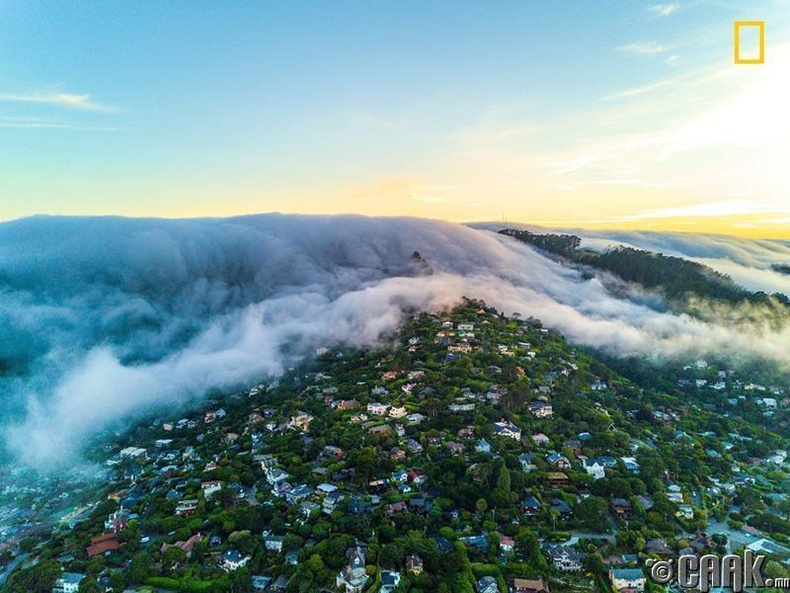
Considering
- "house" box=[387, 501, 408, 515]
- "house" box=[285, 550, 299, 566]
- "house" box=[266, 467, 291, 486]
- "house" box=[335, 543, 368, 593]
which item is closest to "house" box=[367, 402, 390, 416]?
"house" box=[266, 467, 291, 486]

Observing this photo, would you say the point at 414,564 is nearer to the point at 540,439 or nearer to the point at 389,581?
the point at 389,581

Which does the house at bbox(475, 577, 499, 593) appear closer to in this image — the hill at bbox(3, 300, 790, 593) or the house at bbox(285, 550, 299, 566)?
the hill at bbox(3, 300, 790, 593)

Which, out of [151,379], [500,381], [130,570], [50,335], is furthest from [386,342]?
[50,335]

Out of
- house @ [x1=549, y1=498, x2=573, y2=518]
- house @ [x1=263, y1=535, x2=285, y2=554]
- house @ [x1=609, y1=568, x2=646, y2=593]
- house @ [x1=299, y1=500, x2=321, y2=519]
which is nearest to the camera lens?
house @ [x1=609, y1=568, x2=646, y2=593]

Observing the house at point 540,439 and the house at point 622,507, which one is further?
the house at point 540,439

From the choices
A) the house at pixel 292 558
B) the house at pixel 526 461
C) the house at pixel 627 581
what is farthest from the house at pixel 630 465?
the house at pixel 292 558

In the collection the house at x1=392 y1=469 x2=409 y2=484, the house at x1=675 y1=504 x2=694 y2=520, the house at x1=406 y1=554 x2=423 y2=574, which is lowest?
the house at x1=675 y1=504 x2=694 y2=520

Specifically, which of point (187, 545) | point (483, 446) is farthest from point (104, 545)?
point (483, 446)

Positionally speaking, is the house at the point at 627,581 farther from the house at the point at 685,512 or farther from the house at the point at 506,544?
the house at the point at 685,512
